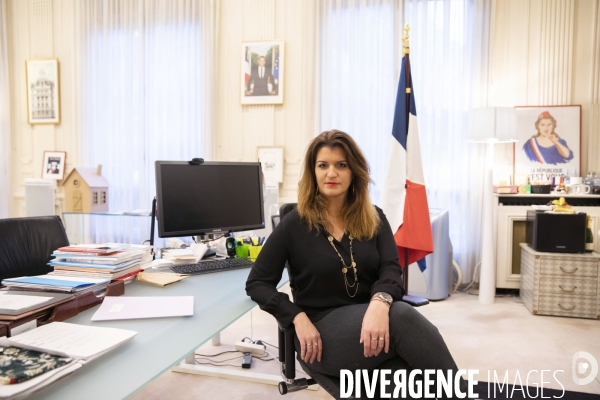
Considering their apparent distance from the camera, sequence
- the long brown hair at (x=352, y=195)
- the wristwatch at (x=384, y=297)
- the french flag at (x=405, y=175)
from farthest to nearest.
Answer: the french flag at (x=405, y=175), the long brown hair at (x=352, y=195), the wristwatch at (x=384, y=297)

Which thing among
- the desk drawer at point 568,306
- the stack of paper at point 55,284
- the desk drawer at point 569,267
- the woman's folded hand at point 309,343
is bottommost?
the desk drawer at point 568,306

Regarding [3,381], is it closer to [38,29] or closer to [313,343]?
[313,343]

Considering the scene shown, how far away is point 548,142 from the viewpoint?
407cm

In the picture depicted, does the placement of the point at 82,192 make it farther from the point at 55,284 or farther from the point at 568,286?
the point at 568,286

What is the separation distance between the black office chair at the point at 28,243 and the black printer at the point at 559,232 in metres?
3.35

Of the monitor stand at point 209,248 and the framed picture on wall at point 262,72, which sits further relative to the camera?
the framed picture on wall at point 262,72

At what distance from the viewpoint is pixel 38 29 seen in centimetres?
521

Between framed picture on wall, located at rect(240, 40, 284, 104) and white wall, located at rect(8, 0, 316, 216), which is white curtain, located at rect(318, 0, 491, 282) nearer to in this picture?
white wall, located at rect(8, 0, 316, 216)

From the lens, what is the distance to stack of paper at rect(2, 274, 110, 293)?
1.48 m

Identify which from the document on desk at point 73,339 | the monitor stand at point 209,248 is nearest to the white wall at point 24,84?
the monitor stand at point 209,248

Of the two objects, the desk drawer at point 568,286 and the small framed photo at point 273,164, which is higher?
the small framed photo at point 273,164

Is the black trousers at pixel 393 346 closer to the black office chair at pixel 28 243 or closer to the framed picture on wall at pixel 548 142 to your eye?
the black office chair at pixel 28 243

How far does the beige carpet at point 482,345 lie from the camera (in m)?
2.34

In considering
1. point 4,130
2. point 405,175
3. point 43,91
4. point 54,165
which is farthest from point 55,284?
point 4,130
